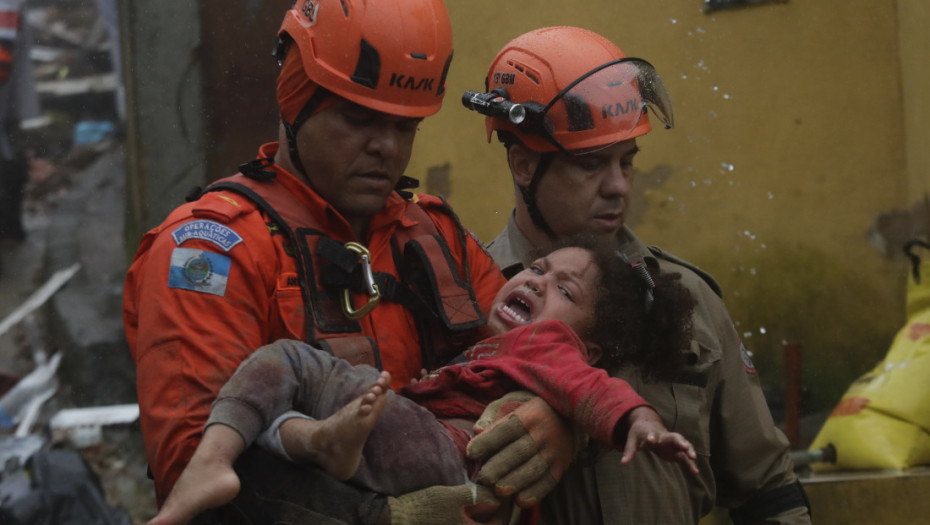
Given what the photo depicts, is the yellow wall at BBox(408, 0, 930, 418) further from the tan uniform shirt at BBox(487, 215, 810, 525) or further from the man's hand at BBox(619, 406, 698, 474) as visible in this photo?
the man's hand at BBox(619, 406, 698, 474)

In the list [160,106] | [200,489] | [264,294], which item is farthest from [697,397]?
[160,106]

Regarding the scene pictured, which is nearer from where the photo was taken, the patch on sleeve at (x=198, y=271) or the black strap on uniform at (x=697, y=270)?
the patch on sleeve at (x=198, y=271)

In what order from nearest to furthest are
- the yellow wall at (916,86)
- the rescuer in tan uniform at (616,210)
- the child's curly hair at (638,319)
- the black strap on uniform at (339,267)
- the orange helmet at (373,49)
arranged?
1. the black strap on uniform at (339,267)
2. the orange helmet at (373,49)
3. the child's curly hair at (638,319)
4. the rescuer in tan uniform at (616,210)
5. the yellow wall at (916,86)

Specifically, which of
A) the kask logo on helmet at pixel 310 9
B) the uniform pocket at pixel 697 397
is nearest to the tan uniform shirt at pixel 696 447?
the uniform pocket at pixel 697 397

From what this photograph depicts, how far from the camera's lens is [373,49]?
114 inches

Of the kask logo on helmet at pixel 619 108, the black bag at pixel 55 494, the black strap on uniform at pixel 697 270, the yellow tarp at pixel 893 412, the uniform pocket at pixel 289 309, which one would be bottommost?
the black bag at pixel 55 494

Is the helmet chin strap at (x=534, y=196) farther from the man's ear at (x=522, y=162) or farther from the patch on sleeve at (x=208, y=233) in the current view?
the patch on sleeve at (x=208, y=233)

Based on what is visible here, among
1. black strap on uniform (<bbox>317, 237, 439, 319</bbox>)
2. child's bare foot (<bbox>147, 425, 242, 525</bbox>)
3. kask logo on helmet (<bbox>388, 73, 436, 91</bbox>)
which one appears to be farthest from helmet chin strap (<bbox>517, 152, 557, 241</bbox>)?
child's bare foot (<bbox>147, 425, 242, 525</bbox>)

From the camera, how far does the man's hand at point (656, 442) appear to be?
8.00 ft

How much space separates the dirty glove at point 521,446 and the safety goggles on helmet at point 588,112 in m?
1.19

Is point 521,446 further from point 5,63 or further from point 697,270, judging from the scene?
point 5,63

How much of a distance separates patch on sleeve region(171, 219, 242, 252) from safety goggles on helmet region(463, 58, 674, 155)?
130 cm

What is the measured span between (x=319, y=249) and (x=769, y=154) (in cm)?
408

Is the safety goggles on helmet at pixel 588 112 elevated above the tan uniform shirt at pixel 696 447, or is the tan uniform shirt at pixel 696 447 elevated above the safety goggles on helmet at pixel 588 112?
the safety goggles on helmet at pixel 588 112
